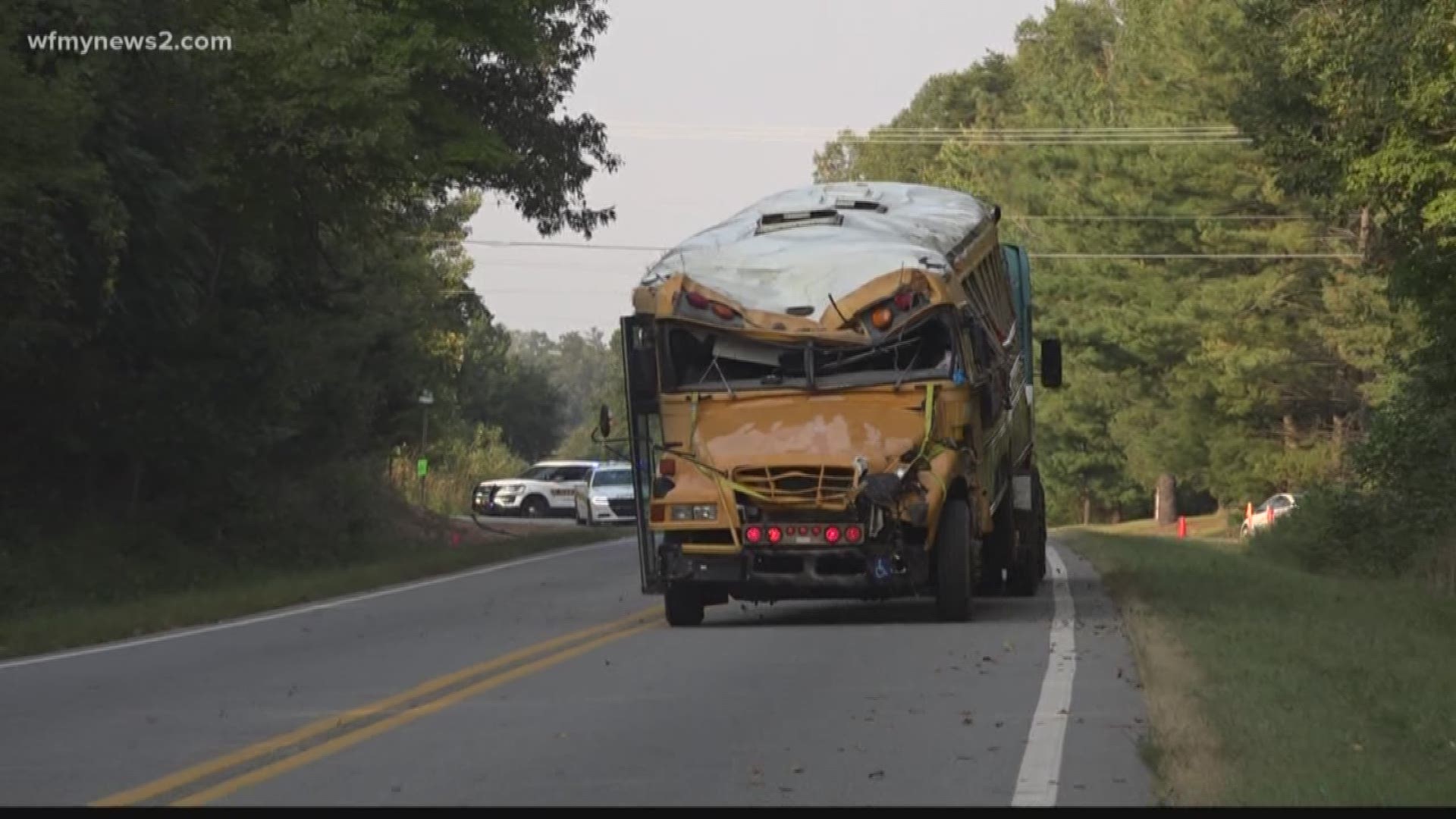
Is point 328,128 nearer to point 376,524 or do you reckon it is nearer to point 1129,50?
point 376,524

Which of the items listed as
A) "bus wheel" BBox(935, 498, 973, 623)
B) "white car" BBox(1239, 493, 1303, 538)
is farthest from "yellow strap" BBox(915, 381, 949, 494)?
"white car" BBox(1239, 493, 1303, 538)

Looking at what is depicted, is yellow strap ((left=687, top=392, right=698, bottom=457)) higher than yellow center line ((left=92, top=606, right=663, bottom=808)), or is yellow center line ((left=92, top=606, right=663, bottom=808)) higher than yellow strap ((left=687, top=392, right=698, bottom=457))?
yellow strap ((left=687, top=392, right=698, bottom=457))

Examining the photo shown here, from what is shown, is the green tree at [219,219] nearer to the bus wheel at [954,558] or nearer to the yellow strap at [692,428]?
the yellow strap at [692,428]

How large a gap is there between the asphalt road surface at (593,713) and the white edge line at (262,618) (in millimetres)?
108

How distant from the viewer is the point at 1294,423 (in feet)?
189

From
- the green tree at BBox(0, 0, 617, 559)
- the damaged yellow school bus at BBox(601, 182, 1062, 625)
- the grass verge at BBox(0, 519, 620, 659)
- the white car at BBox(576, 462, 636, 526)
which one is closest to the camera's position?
the damaged yellow school bus at BBox(601, 182, 1062, 625)

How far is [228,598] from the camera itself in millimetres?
22000

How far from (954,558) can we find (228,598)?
815 centimetres

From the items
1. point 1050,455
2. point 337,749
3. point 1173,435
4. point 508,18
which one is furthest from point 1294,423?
point 337,749

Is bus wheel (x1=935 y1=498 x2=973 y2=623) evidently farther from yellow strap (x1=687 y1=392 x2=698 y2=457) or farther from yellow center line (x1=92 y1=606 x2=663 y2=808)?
yellow center line (x1=92 y1=606 x2=663 y2=808)

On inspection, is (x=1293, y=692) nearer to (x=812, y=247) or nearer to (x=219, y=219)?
(x=812, y=247)

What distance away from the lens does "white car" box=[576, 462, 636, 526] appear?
49.8 m

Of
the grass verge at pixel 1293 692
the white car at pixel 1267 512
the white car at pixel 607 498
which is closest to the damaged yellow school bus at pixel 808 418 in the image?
the grass verge at pixel 1293 692

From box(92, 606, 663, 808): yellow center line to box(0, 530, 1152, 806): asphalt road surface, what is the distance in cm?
3
